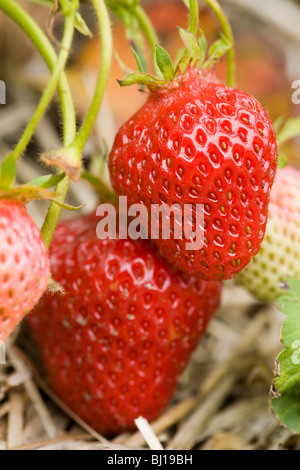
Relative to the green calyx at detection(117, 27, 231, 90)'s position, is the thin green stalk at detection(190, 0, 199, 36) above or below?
above

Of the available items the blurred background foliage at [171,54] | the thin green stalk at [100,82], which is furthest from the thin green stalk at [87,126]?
the blurred background foliage at [171,54]

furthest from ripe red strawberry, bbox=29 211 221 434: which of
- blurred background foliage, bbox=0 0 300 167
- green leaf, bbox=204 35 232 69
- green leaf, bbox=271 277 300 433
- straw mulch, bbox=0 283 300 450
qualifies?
blurred background foliage, bbox=0 0 300 167

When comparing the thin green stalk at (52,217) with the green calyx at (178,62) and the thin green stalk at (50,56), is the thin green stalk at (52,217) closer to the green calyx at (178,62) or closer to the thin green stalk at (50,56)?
the thin green stalk at (50,56)

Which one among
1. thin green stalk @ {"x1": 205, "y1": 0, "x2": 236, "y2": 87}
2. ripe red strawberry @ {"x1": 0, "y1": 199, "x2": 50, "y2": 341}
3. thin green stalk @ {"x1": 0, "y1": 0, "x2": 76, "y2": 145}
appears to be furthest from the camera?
thin green stalk @ {"x1": 205, "y1": 0, "x2": 236, "y2": 87}

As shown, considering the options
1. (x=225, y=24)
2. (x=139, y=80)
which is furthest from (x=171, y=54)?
(x=139, y=80)

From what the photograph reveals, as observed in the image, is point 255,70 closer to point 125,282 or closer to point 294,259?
point 294,259

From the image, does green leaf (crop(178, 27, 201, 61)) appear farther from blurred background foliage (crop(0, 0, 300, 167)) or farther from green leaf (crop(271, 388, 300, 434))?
blurred background foliage (crop(0, 0, 300, 167))

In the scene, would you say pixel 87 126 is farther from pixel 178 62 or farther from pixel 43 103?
pixel 178 62
